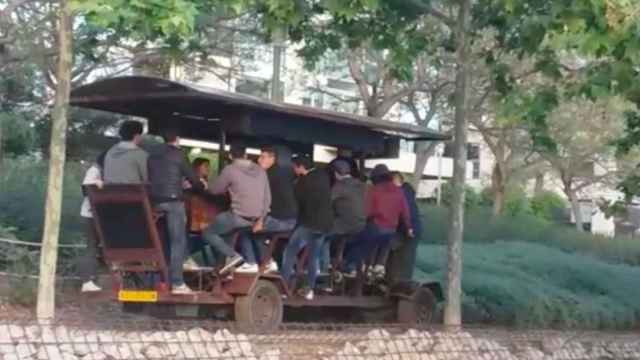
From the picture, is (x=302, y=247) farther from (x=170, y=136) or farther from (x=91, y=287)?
(x=91, y=287)

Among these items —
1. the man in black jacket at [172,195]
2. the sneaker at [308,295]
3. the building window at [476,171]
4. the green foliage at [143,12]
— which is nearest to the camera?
the green foliage at [143,12]

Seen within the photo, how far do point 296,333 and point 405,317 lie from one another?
326 centimetres

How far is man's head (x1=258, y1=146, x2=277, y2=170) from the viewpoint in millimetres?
13656

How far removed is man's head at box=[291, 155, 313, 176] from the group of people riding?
19 mm

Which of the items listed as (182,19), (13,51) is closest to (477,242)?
(13,51)

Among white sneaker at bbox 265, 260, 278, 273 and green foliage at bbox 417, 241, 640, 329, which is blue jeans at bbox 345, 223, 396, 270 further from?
green foliage at bbox 417, 241, 640, 329

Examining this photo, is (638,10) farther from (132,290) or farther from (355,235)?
(132,290)

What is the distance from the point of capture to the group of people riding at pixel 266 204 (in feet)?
42.4

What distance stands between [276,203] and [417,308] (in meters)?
2.95

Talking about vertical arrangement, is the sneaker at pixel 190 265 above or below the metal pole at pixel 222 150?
below

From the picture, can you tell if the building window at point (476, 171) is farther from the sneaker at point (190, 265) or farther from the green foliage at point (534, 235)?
the sneaker at point (190, 265)

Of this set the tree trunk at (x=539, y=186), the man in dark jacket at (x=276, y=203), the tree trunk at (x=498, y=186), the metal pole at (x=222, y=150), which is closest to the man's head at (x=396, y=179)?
the man in dark jacket at (x=276, y=203)

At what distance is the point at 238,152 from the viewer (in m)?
13.5

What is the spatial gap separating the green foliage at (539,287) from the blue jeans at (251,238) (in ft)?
15.3
